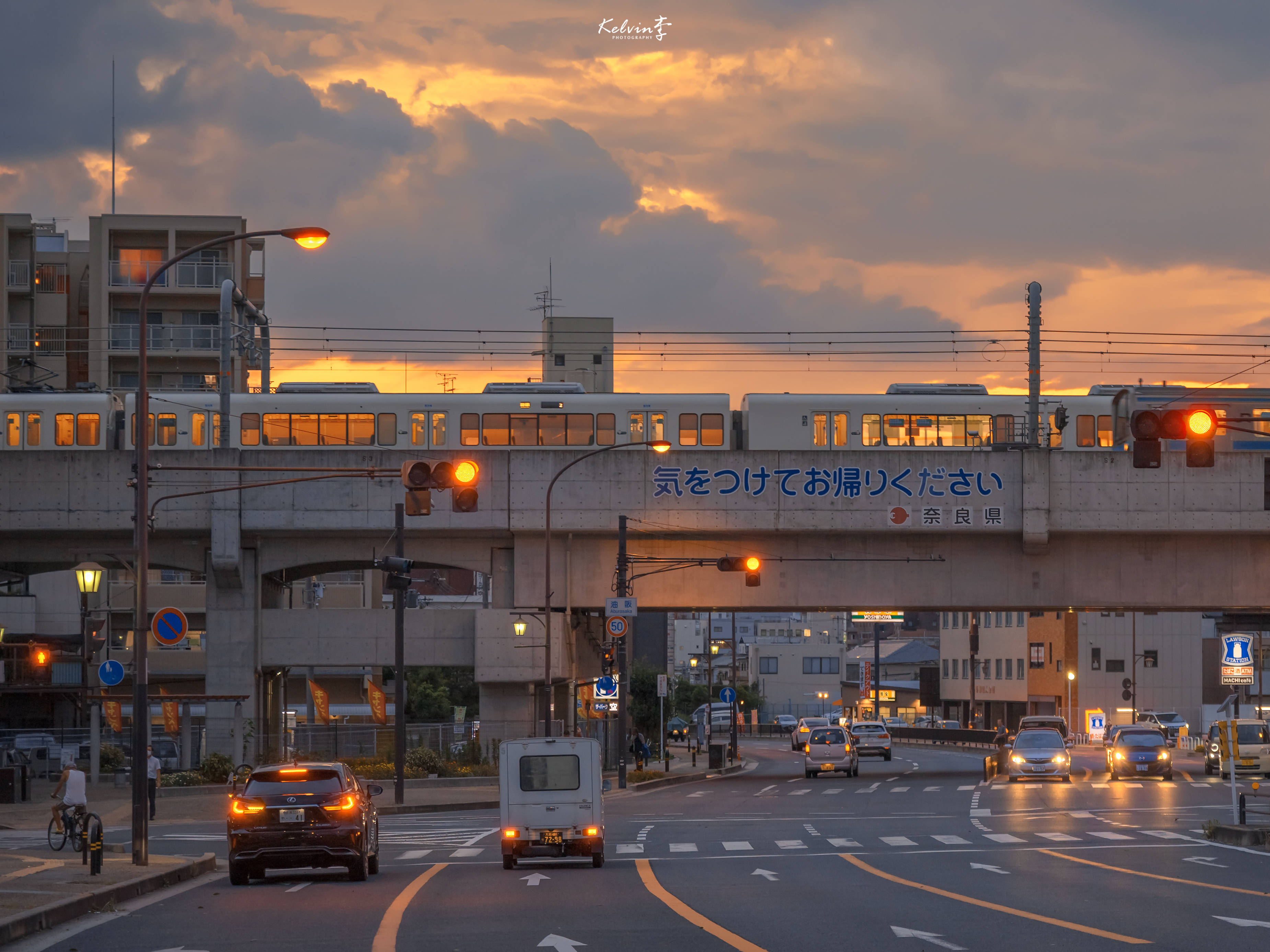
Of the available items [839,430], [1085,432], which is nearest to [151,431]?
[839,430]

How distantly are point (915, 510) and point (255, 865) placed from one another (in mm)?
35565

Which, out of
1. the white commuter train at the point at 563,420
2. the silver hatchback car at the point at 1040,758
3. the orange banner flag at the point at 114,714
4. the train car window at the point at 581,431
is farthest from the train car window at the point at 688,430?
the orange banner flag at the point at 114,714

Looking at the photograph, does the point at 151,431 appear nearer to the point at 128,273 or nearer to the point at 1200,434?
the point at 128,273

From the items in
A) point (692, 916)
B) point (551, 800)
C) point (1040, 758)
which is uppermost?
point (551, 800)

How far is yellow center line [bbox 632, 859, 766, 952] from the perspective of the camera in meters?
13.2

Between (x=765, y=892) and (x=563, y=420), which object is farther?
(x=563, y=420)

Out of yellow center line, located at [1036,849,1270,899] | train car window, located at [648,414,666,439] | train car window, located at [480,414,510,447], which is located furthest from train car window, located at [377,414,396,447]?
yellow center line, located at [1036,849,1270,899]

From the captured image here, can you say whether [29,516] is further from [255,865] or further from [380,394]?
[255,865]

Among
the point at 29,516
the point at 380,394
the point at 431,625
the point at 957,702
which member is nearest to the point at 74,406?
the point at 29,516

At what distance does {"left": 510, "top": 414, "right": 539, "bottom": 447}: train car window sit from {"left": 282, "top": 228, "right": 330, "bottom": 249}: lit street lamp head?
30.3 m

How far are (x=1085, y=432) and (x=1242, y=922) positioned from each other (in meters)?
40.8

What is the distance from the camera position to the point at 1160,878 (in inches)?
765

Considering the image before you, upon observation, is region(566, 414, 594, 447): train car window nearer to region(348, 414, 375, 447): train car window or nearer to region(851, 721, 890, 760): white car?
region(348, 414, 375, 447): train car window

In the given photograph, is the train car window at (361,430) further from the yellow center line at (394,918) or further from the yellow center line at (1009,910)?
the yellow center line at (1009,910)
